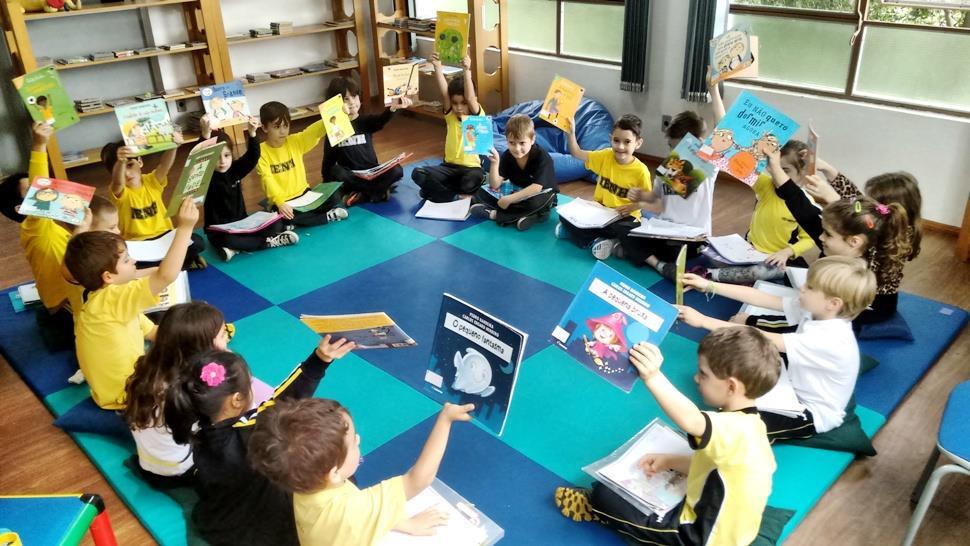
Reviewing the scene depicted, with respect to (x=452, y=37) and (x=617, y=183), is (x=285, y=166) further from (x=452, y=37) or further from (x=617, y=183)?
(x=617, y=183)

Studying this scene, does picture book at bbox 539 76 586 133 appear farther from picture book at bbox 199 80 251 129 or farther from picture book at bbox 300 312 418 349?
picture book at bbox 300 312 418 349

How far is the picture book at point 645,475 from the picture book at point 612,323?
35 cm

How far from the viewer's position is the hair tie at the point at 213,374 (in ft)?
7.07

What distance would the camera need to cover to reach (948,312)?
3.86 meters

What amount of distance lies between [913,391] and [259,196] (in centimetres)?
490

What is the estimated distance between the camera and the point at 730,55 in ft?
13.2

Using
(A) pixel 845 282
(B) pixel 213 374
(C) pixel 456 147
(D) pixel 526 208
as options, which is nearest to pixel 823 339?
(A) pixel 845 282

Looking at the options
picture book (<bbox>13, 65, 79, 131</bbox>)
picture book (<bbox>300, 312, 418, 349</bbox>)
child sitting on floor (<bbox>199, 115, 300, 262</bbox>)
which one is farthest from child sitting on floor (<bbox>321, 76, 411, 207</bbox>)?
picture book (<bbox>300, 312, 418, 349</bbox>)

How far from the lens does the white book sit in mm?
5316

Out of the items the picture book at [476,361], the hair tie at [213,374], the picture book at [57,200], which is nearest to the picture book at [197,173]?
the picture book at [57,200]

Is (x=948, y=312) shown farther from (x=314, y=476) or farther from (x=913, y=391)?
(x=314, y=476)

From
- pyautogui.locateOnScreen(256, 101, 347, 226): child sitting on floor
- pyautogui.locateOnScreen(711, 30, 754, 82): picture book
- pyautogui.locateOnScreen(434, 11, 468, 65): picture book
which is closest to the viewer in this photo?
pyautogui.locateOnScreen(711, 30, 754, 82): picture book

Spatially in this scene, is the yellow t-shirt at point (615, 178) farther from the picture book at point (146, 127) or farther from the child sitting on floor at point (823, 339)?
the picture book at point (146, 127)

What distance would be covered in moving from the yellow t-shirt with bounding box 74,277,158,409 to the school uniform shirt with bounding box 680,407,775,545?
2.12 meters
